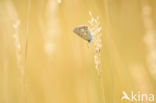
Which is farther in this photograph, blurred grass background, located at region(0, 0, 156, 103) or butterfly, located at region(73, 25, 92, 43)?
butterfly, located at region(73, 25, 92, 43)

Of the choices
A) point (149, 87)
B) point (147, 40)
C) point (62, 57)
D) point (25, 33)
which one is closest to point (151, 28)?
point (147, 40)

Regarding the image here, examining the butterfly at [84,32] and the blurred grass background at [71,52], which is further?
the butterfly at [84,32]

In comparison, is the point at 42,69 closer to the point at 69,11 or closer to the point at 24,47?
the point at 24,47

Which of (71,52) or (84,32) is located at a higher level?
(84,32)
